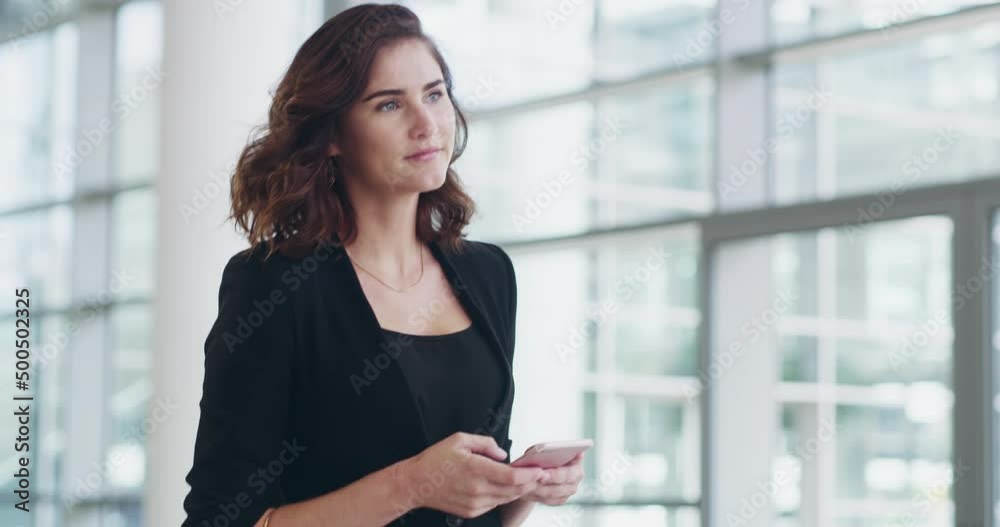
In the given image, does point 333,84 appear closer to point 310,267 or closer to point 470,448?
point 310,267

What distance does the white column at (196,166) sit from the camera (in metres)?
5.58

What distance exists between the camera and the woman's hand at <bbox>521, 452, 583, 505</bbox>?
1728mm

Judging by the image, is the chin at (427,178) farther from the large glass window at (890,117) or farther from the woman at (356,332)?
the large glass window at (890,117)

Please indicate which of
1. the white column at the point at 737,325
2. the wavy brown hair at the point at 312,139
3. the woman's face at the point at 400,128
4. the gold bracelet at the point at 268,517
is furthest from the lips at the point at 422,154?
the white column at the point at 737,325

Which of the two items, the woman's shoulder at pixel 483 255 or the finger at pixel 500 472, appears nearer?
the finger at pixel 500 472

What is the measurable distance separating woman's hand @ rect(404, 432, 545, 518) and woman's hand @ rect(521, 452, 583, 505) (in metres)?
0.06

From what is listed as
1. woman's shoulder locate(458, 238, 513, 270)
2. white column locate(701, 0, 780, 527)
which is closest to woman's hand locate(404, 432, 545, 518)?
woman's shoulder locate(458, 238, 513, 270)

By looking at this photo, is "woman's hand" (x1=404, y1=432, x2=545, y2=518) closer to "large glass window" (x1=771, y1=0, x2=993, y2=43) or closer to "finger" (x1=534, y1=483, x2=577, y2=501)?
"finger" (x1=534, y1=483, x2=577, y2=501)

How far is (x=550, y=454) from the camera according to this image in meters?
1.72

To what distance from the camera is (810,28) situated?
466 centimetres

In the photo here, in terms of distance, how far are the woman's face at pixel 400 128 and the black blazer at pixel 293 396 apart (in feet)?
0.47

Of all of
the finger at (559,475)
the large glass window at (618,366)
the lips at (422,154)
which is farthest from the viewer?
the large glass window at (618,366)

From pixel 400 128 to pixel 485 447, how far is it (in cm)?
50

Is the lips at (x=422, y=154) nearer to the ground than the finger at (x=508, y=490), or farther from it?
farther from it
